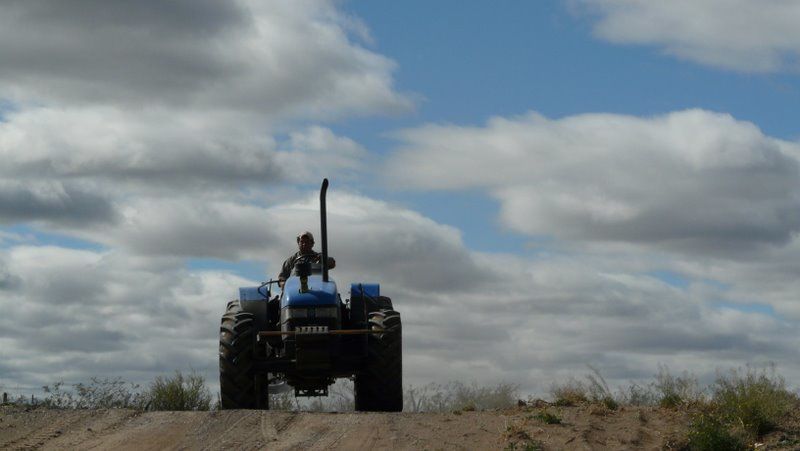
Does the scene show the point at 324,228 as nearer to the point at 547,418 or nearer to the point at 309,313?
the point at 309,313

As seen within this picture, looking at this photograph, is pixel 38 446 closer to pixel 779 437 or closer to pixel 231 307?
pixel 231 307

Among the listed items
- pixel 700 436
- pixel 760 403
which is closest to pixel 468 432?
pixel 700 436

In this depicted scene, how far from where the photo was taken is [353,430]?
15508mm

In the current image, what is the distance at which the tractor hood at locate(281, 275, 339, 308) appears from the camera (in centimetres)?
1877

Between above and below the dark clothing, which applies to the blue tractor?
below

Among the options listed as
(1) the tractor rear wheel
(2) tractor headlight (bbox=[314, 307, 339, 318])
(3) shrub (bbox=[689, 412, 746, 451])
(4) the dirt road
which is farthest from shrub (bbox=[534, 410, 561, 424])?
(1) the tractor rear wheel

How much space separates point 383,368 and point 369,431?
3371mm

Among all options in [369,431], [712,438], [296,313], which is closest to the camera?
[712,438]

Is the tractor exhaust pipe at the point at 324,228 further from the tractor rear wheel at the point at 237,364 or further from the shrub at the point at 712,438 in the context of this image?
the shrub at the point at 712,438

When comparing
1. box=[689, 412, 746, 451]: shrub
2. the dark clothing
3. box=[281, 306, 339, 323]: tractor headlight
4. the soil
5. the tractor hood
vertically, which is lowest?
box=[689, 412, 746, 451]: shrub

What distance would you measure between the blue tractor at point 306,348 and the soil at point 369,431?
1.50 m

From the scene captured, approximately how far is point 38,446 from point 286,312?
4.45m

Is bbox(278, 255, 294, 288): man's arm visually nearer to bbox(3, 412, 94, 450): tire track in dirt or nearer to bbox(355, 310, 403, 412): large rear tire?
bbox(355, 310, 403, 412): large rear tire

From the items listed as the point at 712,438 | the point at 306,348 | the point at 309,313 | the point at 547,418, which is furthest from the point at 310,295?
the point at 712,438
